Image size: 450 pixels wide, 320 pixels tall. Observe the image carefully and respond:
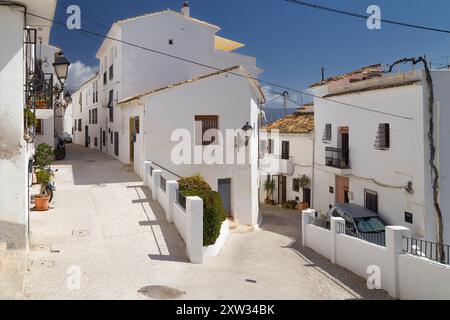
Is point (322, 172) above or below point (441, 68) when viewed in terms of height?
below

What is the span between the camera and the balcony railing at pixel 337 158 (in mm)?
20547

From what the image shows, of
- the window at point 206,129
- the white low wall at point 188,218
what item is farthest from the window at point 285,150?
the white low wall at point 188,218

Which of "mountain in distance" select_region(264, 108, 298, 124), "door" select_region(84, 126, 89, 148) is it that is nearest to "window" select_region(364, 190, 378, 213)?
"mountain in distance" select_region(264, 108, 298, 124)

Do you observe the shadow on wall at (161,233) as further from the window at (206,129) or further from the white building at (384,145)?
the white building at (384,145)

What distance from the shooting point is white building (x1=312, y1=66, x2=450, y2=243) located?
15188mm

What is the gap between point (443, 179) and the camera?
15.2 meters

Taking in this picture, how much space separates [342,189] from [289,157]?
22.0 feet

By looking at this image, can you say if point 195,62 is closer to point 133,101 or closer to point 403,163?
point 133,101

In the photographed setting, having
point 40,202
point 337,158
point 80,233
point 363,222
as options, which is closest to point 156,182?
point 40,202

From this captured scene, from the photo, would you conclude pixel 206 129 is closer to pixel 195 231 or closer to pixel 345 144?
pixel 345 144

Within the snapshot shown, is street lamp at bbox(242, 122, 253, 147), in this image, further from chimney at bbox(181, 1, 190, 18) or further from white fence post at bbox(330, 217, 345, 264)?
chimney at bbox(181, 1, 190, 18)

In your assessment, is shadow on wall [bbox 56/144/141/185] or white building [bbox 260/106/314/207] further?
white building [bbox 260/106/314/207]

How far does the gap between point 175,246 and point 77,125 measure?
3769cm

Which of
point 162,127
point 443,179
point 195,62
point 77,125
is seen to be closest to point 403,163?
point 443,179
